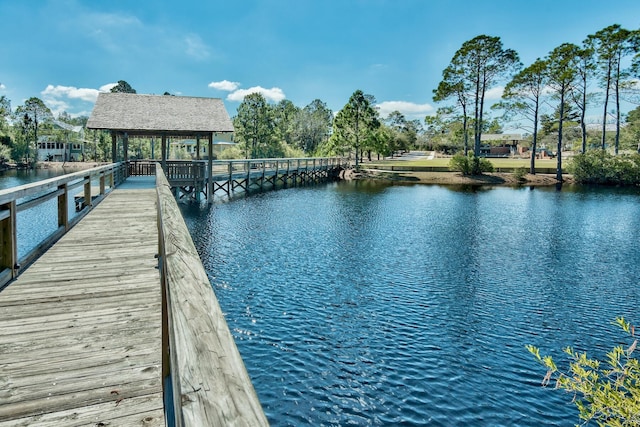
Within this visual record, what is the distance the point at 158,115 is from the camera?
23812 mm

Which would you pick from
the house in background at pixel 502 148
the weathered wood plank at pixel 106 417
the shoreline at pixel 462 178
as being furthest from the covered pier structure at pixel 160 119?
the house in background at pixel 502 148

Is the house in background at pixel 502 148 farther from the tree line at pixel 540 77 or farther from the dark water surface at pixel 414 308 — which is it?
the dark water surface at pixel 414 308

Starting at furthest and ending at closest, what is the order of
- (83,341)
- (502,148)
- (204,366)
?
1. (502,148)
2. (83,341)
3. (204,366)

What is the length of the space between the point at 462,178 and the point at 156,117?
31.7m

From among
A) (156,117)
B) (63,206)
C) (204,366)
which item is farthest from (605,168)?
(204,366)

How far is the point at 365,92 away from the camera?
156 ft

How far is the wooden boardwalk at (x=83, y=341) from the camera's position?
2494 mm

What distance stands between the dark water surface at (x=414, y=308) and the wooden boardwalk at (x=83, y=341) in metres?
2.84

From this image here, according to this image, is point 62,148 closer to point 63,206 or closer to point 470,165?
point 470,165

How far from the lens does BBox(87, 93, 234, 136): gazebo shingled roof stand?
22.1m

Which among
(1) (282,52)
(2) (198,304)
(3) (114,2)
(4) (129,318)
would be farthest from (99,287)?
(1) (282,52)

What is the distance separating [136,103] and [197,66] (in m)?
44.9

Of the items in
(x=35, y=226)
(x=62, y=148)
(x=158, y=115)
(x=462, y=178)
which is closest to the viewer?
(x=35, y=226)

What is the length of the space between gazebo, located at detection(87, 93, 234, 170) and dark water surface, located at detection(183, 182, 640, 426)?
610 centimetres
